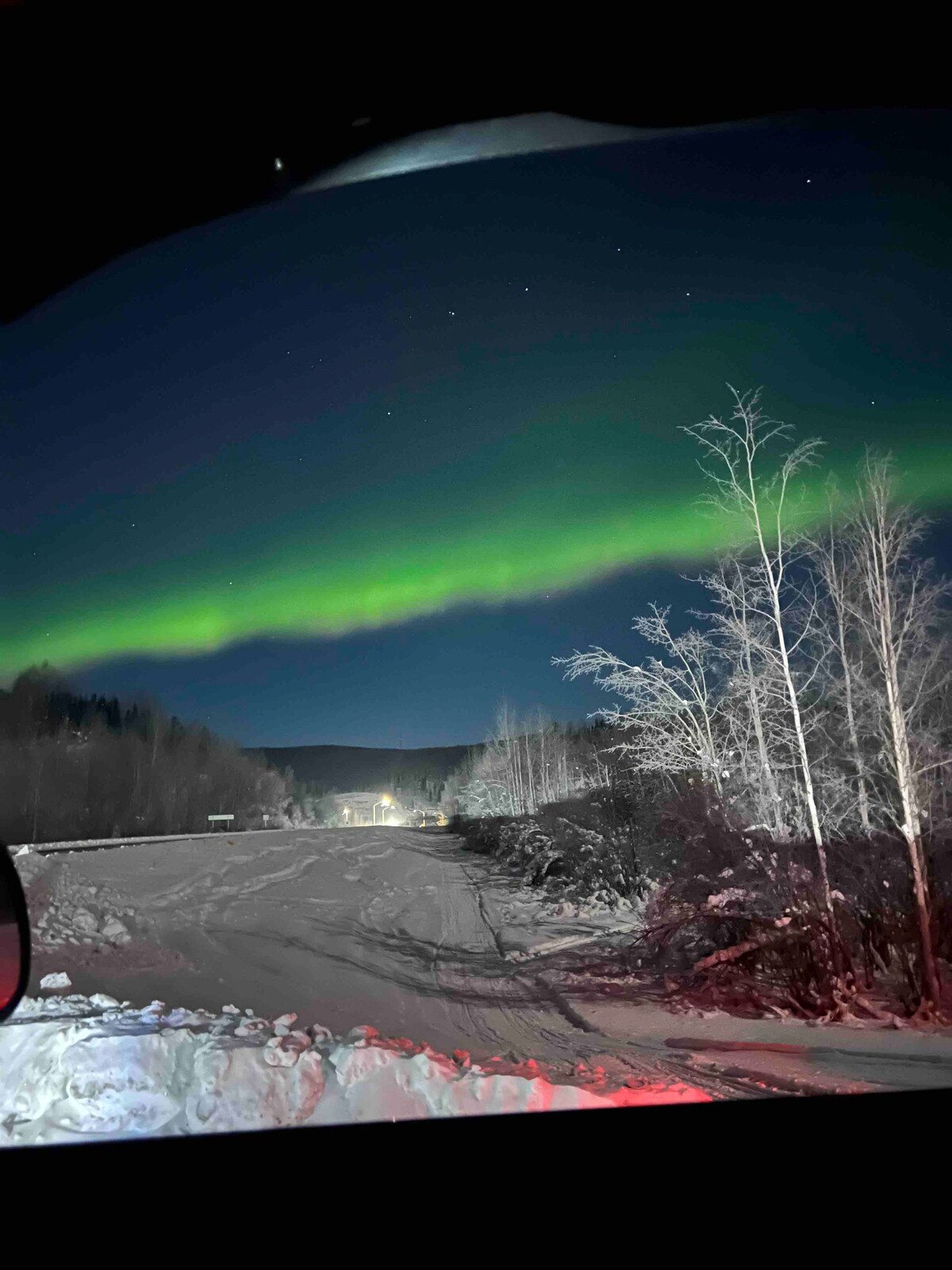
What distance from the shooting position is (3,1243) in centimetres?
144

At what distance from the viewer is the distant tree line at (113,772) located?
9.84 ft

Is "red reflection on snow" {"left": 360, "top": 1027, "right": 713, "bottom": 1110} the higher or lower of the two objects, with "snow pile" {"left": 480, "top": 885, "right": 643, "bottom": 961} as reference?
lower

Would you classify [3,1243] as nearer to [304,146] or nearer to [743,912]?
[743,912]

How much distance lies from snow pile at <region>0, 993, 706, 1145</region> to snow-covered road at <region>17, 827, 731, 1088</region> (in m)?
0.12

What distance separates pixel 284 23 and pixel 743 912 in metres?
3.41

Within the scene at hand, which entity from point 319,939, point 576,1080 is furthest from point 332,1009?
point 576,1080

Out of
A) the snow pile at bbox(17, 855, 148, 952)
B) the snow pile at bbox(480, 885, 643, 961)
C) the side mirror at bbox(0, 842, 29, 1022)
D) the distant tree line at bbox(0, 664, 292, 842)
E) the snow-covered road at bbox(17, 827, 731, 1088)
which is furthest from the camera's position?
the snow pile at bbox(480, 885, 643, 961)

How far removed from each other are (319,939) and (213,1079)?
0.95 metres

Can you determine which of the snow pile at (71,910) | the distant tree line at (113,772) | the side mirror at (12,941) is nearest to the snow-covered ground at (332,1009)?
the snow pile at (71,910)

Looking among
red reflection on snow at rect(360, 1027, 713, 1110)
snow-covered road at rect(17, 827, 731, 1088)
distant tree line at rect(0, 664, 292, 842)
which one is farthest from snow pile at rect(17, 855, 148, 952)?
red reflection on snow at rect(360, 1027, 713, 1110)

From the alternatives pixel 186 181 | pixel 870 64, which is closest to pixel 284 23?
pixel 186 181

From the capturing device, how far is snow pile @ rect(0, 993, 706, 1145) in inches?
74.0

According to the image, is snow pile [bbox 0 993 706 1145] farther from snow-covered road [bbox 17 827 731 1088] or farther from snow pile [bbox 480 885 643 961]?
snow pile [bbox 480 885 643 961]

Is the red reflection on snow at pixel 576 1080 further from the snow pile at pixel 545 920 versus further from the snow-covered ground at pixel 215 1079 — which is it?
the snow pile at pixel 545 920
